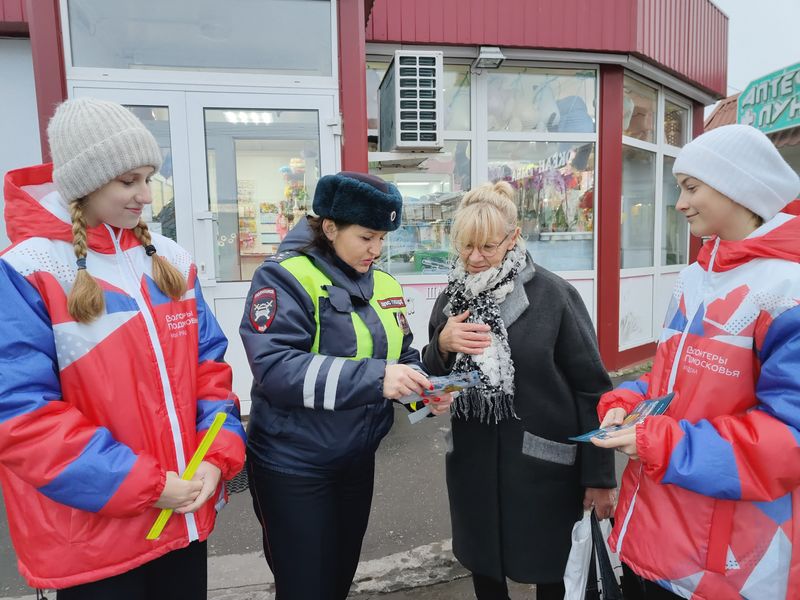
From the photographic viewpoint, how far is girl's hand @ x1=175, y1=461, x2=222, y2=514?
1497mm

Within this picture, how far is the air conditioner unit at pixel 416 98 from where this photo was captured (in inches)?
182

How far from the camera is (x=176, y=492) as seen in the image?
4.73 feet

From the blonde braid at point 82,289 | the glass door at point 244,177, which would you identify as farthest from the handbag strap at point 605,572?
the glass door at point 244,177

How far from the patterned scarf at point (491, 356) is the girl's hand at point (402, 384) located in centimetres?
28

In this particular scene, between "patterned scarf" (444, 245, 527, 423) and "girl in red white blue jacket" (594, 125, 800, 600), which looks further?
"patterned scarf" (444, 245, 527, 423)

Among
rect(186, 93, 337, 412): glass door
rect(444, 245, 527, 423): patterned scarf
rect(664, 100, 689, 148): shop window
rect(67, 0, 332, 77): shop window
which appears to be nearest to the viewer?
rect(444, 245, 527, 423): patterned scarf

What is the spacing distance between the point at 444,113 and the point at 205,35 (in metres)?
2.51

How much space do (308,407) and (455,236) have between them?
83cm

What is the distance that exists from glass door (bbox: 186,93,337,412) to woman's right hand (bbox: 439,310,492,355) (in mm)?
2884

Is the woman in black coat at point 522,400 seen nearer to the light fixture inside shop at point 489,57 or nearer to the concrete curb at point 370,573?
the concrete curb at point 370,573

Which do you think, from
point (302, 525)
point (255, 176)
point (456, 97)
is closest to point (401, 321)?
point (302, 525)

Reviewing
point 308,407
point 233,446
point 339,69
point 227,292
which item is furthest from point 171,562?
point 339,69

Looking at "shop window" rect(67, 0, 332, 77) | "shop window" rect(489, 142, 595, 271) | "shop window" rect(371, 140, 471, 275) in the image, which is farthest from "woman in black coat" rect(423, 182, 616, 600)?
"shop window" rect(489, 142, 595, 271)

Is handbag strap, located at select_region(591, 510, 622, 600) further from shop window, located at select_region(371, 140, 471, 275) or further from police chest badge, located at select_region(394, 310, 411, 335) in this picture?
shop window, located at select_region(371, 140, 471, 275)
